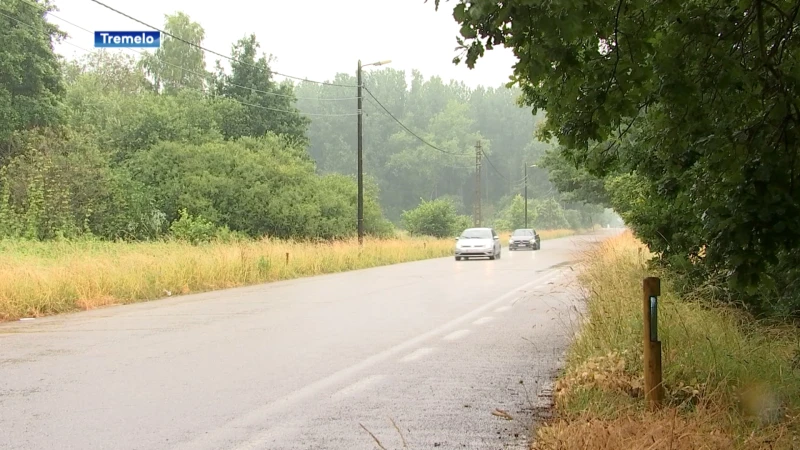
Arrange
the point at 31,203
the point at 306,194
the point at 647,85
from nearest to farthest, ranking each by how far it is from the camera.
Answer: the point at 647,85
the point at 31,203
the point at 306,194

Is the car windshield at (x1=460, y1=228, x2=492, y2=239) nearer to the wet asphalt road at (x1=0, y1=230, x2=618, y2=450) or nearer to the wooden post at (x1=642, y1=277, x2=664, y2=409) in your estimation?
the wet asphalt road at (x1=0, y1=230, x2=618, y2=450)

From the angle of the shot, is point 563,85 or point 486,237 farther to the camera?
point 486,237

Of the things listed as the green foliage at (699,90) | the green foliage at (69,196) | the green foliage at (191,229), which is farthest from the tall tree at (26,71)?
the green foliage at (699,90)

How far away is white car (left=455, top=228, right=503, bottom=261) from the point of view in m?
30.2

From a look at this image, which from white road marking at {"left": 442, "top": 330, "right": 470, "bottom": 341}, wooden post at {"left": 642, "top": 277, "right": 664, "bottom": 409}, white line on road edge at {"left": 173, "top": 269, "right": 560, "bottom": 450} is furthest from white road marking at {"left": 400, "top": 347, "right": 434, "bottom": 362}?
wooden post at {"left": 642, "top": 277, "right": 664, "bottom": 409}

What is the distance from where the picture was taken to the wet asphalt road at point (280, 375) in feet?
15.3

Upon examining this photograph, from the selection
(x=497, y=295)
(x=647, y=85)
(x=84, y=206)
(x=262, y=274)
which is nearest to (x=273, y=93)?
(x=84, y=206)

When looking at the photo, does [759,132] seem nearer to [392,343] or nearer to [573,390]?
[573,390]

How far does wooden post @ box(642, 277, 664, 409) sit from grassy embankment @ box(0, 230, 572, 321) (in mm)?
10227

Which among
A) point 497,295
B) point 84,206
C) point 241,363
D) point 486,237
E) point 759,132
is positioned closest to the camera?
point 759,132

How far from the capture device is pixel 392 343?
8305 mm

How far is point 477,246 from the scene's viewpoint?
30250 millimetres

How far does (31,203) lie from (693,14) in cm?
2763

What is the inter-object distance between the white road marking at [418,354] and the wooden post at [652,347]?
3.10 m
